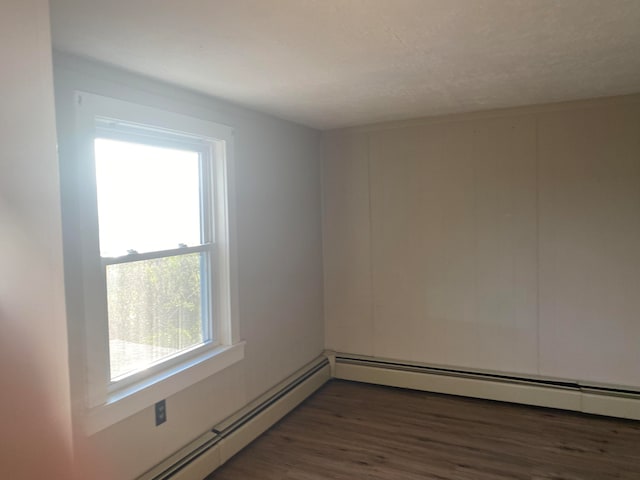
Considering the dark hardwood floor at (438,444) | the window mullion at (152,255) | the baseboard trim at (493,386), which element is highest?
the window mullion at (152,255)

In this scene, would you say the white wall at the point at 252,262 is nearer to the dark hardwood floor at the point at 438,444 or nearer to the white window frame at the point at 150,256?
the white window frame at the point at 150,256

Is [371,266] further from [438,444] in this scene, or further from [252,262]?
[438,444]

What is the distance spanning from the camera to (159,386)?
247 centimetres

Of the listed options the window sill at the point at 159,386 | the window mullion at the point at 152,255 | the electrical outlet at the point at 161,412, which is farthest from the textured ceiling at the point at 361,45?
the electrical outlet at the point at 161,412

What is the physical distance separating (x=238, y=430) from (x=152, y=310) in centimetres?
104

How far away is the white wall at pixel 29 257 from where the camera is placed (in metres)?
0.95

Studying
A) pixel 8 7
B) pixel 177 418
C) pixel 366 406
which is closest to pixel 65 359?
pixel 8 7

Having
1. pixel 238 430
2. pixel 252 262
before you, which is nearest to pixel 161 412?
pixel 238 430

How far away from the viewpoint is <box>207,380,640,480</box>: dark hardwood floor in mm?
2738

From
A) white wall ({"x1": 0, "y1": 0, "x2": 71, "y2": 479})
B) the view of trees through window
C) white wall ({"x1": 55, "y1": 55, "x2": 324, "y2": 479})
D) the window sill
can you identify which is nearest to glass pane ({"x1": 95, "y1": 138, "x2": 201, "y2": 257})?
the view of trees through window

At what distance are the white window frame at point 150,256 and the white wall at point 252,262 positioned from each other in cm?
6

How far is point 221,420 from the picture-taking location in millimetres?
2955

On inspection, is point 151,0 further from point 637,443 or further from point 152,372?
point 637,443

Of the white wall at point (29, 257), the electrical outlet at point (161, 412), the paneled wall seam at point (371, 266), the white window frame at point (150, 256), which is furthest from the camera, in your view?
the paneled wall seam at point (371, 266)
